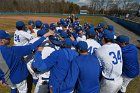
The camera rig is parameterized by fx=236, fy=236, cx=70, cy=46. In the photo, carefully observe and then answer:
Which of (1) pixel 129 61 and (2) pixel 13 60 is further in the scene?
(1) pixel 129 61

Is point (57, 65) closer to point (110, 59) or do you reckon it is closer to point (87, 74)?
point (87, 74)

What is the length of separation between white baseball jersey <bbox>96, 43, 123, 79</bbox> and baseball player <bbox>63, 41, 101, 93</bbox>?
64 centimetres

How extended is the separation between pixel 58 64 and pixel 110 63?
152cm

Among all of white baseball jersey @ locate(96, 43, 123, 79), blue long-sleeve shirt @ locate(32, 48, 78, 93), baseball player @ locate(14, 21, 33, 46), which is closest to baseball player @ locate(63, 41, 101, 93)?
blue long-sleeve shirt @ locate(32, 48, 78, 93)

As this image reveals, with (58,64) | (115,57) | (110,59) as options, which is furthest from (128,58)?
(58,64)

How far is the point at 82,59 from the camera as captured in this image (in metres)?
4.87

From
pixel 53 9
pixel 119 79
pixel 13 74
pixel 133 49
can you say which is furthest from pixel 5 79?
pixel 53 9

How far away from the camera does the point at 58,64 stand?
Answer: 4.84 m

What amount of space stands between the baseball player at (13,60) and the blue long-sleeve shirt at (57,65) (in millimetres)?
606

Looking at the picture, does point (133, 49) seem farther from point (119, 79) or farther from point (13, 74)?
point (13, 74)

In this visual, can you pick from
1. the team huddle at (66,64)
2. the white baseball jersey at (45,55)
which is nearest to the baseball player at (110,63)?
the team huddle at (66,64)

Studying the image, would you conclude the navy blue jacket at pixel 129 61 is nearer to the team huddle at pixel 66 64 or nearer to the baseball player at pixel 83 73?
the team huddle at pixel 66 64

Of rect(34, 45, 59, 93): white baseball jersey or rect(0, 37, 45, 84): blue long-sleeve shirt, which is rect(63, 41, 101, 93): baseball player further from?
rect(0, 37, 45, 84): blue long-sleeve shirt

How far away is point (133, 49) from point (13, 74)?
3.34 metres
